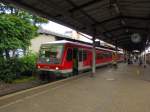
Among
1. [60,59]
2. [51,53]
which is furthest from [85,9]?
[51,53]

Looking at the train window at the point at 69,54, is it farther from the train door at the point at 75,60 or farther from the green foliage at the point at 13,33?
the green foliage at the point at 13,33

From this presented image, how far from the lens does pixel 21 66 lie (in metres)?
15.4

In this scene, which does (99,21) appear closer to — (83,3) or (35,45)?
(83,3)

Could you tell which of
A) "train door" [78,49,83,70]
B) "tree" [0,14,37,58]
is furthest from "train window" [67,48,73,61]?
"tree" [0,14,37,58]

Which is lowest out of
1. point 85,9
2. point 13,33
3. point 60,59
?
point 60,59

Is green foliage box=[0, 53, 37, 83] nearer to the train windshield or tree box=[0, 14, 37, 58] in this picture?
tree box=[0, 14, 37, 58]

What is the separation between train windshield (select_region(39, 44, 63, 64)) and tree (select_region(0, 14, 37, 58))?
156 centimetres

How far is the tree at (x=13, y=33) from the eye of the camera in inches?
546

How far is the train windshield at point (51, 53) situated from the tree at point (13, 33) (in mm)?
1557

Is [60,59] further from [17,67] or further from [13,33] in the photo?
[13,33]

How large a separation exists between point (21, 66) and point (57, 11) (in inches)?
245

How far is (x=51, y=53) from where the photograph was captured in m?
14.8

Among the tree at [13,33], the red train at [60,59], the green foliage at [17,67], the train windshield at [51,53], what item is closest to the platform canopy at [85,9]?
the red train at [60,59]

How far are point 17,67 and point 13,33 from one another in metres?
2.37
